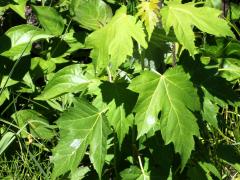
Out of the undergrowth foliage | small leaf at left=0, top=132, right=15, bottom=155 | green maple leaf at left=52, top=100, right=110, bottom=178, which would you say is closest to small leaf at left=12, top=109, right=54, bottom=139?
the undergrowth foliage

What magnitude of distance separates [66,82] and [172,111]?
44 cm

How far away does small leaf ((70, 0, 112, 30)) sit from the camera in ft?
5.91

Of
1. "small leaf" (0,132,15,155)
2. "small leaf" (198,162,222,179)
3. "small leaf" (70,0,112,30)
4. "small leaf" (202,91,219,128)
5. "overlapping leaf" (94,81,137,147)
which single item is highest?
"small leaf" (70,0,112,30)

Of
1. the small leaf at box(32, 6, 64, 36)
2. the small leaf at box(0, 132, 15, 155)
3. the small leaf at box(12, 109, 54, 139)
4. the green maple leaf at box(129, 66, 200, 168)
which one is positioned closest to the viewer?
the green maple leaf at box(129, 66, 200, 168)

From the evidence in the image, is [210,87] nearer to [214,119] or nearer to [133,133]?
[214,119]

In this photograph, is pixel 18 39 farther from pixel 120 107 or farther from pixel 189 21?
pixel 189 21

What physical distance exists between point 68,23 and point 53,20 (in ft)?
0.44

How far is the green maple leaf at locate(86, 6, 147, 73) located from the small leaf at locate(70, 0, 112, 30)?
0.94 ft

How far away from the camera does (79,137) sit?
1663 millimetres

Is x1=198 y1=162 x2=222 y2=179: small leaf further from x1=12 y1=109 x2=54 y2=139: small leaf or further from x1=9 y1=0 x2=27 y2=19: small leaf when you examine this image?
x1=9 y1=0 x2=27 y2=19: small leaf

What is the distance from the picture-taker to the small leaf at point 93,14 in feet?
5.91

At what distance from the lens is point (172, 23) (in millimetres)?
1470

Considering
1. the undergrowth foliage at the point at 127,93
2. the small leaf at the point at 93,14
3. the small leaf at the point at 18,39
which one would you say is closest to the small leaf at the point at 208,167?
the undergrowth foliage at the point at 127,93

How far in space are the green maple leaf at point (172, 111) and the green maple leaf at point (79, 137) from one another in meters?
0.16
